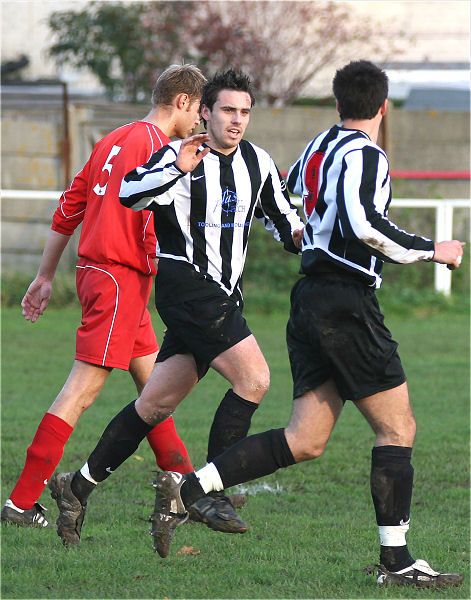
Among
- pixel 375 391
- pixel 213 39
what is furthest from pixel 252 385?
pixel 213 39

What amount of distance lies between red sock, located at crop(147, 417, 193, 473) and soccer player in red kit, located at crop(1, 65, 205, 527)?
1.51 ft

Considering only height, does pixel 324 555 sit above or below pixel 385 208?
below

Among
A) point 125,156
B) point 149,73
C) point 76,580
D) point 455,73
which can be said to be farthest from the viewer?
point 455,73

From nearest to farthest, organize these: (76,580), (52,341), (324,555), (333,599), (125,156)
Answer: (333,599) < (76,580) < (324,555) < (125,156) < (52,341)

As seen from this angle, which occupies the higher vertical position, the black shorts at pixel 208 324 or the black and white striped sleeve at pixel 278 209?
the black and white striped sleeve at pixel 278 209

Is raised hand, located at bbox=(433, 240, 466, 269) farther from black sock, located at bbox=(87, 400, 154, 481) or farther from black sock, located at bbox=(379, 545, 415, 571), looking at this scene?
black sock, located at bbox=(87, 400, 154, 481)

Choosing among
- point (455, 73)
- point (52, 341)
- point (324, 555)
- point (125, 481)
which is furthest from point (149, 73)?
point (324, 555)

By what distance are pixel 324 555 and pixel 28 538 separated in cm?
139

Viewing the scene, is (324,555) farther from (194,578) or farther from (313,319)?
(313,319)

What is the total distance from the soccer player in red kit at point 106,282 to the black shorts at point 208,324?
14.8 inches

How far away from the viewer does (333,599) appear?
13.5ft

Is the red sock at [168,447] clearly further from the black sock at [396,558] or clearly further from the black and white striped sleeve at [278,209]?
the black sock at [396,558]

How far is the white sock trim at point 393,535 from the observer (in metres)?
4.37

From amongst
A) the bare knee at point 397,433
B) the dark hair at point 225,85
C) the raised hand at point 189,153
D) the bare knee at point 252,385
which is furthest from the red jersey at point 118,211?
the bare knee at point 397,433
